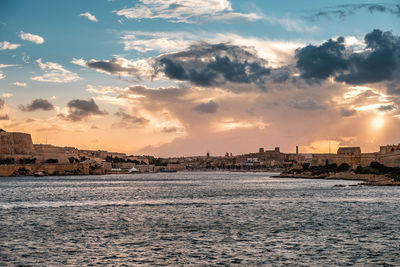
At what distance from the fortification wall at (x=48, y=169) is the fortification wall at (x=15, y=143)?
451 inches

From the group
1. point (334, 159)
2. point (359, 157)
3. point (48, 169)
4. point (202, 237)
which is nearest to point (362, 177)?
point (359, 157)

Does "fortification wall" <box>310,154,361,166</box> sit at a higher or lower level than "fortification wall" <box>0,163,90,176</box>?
higher

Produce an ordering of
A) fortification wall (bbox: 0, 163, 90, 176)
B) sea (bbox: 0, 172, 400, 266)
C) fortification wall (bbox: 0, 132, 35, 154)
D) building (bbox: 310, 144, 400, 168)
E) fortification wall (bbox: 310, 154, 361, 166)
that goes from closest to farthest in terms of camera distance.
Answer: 1. sea (bbox: 0, 172, 400, 266)
2. building (bbox: 310, 144, 400, 168)
3. fortification wall (bbox: 310, 154, 361, 166)
4. fortification wall (bbox: 0, 163, 90, 176)
5. fortification wall (bbox: 0, 132, 35, 154)

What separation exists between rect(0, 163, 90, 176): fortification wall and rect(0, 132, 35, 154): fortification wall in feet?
37.6

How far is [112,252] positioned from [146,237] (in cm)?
465

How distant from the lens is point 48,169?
7131 inches

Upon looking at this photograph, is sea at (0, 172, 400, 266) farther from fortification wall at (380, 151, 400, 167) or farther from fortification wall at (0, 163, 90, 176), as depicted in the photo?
fortification wall at (0, 163, 90, 176)

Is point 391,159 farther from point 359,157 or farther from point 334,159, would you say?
point 334,159

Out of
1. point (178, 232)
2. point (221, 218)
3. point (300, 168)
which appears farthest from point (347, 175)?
Answer: point (178, 232)

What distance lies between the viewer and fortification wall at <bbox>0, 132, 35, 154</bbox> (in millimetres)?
177750

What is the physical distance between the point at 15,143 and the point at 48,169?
50.5ft

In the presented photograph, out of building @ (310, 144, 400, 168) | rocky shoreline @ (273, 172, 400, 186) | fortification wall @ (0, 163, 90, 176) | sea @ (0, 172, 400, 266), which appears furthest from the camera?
fortification wall @ (0, 163, 90, 176)

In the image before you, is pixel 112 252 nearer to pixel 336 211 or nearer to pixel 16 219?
pixel 16 219

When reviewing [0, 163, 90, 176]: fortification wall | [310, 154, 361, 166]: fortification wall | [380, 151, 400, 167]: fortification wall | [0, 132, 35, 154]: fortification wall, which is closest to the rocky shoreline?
[380, 151, 400, 167]: fortification wall
